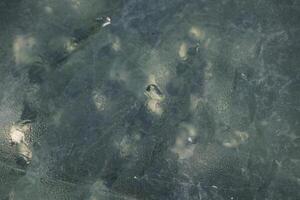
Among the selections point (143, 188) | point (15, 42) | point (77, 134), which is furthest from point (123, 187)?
point (15, 42)

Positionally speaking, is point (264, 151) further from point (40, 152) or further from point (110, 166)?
point (40, 152)

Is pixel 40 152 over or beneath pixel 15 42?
beneath

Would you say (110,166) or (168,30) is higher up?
(168,30)

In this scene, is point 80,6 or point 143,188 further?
point 80,6

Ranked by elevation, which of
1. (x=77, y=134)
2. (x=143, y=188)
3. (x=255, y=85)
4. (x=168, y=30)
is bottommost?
(x=143, y=188)

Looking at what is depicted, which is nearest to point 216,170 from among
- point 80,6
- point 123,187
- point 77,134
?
point 123,187

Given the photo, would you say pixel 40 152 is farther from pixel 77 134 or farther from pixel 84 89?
pixel 84 89
